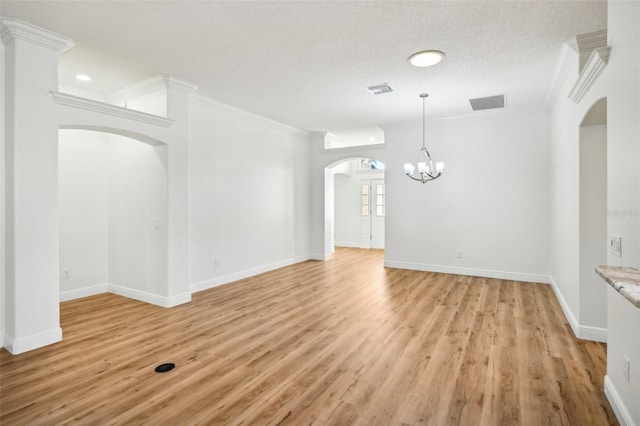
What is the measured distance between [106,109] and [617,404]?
5.30 meters

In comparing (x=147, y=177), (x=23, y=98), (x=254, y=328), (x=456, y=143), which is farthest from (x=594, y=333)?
(x=23, y=98)

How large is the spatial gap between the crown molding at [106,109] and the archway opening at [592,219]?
491 centimetres

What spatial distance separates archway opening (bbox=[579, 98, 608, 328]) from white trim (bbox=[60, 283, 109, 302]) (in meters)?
6.52

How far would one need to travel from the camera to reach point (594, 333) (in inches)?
131

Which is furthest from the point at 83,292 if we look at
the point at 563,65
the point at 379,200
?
the point at 379,200

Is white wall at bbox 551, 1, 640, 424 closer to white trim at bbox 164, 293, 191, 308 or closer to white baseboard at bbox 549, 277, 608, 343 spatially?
white baseboard at bbox 549, 277, 608, 343

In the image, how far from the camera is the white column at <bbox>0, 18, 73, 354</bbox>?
3.08 m

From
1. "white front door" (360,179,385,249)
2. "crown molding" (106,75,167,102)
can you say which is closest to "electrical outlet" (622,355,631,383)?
"crown molding" (106,75,167,102)

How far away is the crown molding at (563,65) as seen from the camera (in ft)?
11.3

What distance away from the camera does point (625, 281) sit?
4.83 feet

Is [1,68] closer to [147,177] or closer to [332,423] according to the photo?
[147,177]

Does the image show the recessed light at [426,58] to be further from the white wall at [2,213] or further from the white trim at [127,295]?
the white trim at [127,295]

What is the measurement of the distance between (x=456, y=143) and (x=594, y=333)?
4.09 meters

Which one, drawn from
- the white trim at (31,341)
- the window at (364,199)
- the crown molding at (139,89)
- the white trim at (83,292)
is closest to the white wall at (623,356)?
the white trim at (31,341)
